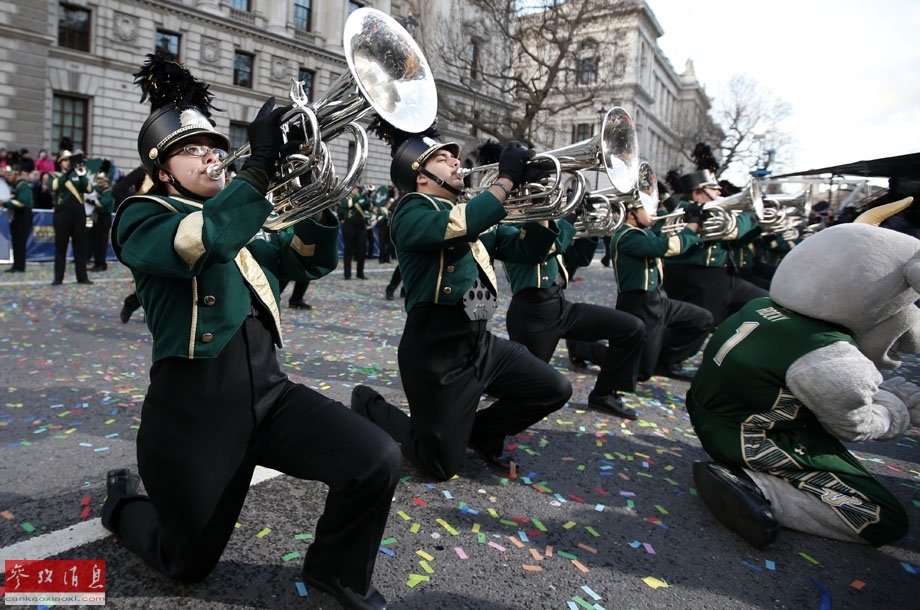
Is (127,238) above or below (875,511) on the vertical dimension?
above

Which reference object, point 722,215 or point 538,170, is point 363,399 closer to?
point 538,170

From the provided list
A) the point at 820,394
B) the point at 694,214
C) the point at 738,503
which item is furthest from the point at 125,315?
the point at 820,394

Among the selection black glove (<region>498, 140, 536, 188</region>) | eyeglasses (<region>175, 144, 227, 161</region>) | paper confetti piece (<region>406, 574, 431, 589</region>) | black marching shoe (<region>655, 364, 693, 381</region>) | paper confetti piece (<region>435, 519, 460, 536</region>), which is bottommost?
paper confetti piece (<region>406, 574, 431, 589</region>)

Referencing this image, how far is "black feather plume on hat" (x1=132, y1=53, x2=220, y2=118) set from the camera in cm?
258

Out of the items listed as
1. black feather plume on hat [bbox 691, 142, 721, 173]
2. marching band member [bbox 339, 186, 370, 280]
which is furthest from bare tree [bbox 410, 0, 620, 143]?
black feather plume on hat [bbox 691, 142, 721, 173]

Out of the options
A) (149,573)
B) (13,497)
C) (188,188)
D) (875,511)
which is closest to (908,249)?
(875,511)

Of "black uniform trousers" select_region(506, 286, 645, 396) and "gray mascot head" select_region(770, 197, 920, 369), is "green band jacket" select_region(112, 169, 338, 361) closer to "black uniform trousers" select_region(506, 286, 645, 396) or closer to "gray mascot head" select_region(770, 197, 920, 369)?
"gray mascot head" select_region(770, 197, 920, 369)

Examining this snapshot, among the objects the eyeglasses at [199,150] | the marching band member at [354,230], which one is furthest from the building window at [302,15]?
the eyeglasses at [199,150]

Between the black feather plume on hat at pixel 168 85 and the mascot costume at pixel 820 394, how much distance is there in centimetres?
289

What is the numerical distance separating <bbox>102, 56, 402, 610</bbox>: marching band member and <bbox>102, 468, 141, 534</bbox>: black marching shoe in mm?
234

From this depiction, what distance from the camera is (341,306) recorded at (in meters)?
10.4

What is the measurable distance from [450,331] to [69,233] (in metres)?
9.70

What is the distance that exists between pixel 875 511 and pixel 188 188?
345 cm

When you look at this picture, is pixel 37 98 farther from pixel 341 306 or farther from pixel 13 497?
pixel 13 497
